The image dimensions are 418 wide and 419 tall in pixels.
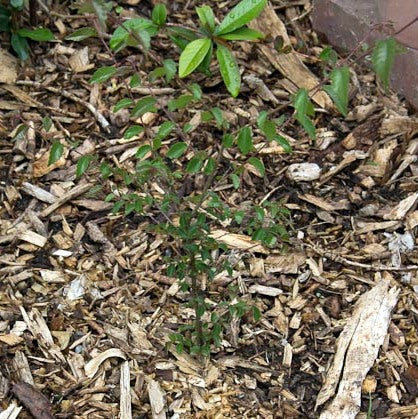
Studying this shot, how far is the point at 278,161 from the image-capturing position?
2.91 metres

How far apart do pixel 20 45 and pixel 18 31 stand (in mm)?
55

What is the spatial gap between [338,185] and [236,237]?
1.53ft

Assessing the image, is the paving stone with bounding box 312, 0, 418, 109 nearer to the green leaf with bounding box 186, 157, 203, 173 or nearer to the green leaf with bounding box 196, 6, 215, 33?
the green leaf with bounding box 186, 157, 203, 173

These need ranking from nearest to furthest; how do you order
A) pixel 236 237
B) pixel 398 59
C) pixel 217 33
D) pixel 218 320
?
pixel 217 33
pixel 218 320
pixel 236 237
pixel 398 59

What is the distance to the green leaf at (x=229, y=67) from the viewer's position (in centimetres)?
160

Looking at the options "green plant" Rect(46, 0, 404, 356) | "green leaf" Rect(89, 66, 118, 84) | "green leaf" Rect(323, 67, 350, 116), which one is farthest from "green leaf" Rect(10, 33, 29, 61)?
"green leaf" Rect(323, 67, 350, 116)

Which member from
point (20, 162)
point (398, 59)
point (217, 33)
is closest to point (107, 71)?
point (217, 33)

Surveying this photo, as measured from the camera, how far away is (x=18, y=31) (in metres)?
3.12

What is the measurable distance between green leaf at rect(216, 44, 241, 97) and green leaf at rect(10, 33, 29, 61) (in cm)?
173

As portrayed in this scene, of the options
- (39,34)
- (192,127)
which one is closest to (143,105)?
(192,127)

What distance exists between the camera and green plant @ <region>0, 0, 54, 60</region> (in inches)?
121

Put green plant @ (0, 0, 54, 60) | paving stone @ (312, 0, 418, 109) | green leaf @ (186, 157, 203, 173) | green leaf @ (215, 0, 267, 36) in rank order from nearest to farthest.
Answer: green leaf @ (215, 0, 267, 36) → green leaf @ (186, 157, 203, 173) → paving stone @ (312, 0, 418, 109) → green plant @ (0, 0, 54, 60)

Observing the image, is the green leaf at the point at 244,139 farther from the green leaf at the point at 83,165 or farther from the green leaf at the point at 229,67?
the green leaf at the point at 83,165

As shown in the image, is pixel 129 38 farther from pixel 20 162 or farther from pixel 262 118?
pixel 20 162
